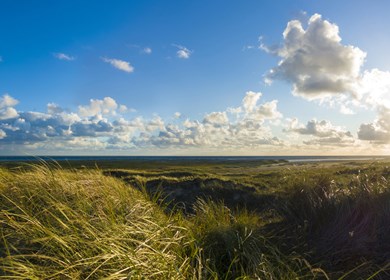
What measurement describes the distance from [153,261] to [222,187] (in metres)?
15.7

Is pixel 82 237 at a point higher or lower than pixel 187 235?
higher

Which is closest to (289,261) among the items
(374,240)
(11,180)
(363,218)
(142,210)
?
Result: (374,240)

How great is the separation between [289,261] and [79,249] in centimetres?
297

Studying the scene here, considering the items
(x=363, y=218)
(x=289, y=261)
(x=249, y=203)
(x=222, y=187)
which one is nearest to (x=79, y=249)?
(x=289, y=261)

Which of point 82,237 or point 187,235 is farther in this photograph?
point 187,235

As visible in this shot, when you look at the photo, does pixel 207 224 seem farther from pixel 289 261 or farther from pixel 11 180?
pixel 11 180

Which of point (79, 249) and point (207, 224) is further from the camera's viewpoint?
point (207, 224)

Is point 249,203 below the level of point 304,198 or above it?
below

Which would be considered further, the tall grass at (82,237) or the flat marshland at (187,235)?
the flat marshland at (187,235)

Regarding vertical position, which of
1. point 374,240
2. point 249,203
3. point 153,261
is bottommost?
point 249,203

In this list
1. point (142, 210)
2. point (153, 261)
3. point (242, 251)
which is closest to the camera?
point (153, 261)

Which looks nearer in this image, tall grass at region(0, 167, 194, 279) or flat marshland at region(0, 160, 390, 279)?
tall grass at region(0, 167, 194, 279)

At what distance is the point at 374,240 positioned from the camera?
5.62 m

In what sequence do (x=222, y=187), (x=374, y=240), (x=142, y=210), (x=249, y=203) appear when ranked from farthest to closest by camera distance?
1. (x=222, y=187)
2. (x=249, y=203)
3. (x=142, y=210)
4. (x=374, y=240)
